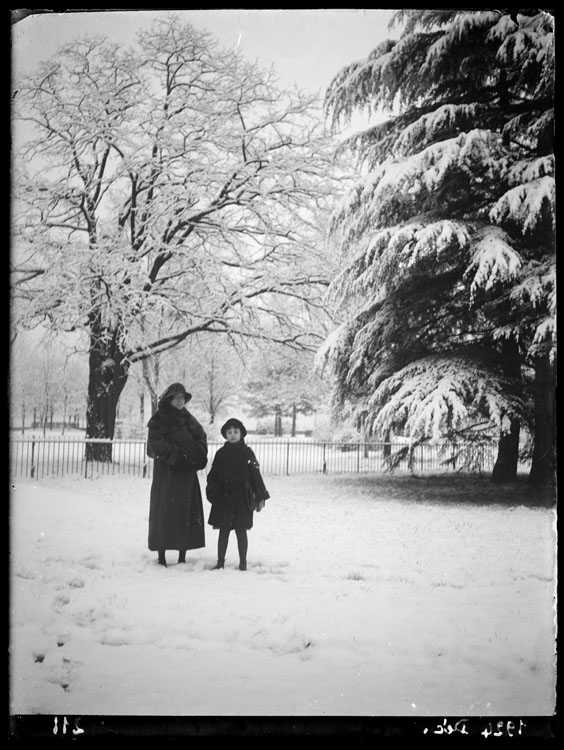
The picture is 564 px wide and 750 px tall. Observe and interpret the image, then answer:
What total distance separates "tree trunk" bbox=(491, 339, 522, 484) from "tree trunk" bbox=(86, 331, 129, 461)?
468cm

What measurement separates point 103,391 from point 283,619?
11.5 ft

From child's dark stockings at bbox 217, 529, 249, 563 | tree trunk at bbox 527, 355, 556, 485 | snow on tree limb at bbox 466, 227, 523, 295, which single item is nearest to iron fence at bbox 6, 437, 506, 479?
child's dark stockings at bbox 217, 529, 249, 563

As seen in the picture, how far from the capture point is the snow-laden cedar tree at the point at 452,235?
4.57 meters

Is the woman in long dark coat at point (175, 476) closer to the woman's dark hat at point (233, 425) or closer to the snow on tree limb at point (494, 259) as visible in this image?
the woman's dark hat at point (233, 425)

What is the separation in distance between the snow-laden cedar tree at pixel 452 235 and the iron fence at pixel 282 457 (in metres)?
0.74

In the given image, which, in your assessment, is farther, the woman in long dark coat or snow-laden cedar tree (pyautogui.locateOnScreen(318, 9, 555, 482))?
snow-laden cedar tree (pyautogui.locateOnScreen(318, 9, 555, 482))

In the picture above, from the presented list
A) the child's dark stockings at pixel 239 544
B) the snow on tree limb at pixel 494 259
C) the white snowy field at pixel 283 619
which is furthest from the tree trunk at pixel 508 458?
the child's dark stockings at pixel 239 544

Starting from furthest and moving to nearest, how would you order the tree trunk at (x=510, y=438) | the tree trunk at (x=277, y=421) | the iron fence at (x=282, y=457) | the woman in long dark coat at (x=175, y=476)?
the tree trunk at (x=510, y=438)
the tree trunk at (x=277, y=421)
the iron fence at (x=282, y=457)
the woman in long dark coat at (x=175, y=476)

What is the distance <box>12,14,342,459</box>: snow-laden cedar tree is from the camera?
184 inches

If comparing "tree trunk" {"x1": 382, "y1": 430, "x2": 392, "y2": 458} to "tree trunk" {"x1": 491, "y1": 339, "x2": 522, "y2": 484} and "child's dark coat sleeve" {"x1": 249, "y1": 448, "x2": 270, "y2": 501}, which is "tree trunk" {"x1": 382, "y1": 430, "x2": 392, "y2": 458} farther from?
"child's dark coat sleeve" {"x1": 249, "y1": 448, "x2": 270, "y2": 501}

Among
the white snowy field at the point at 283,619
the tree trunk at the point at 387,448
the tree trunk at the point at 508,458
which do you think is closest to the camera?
the white snowy field at the point at 283,619

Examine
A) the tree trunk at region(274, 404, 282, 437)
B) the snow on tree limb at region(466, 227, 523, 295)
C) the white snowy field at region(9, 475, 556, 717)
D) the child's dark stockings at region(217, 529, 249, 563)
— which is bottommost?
the white snowy field at region(9, 475, 556, 717)

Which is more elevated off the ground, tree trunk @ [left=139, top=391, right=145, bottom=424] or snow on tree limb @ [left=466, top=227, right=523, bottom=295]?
snow on tree limb @ [left=466, top=227, right=523, bottom=295]

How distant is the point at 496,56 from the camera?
4434 millimetres
